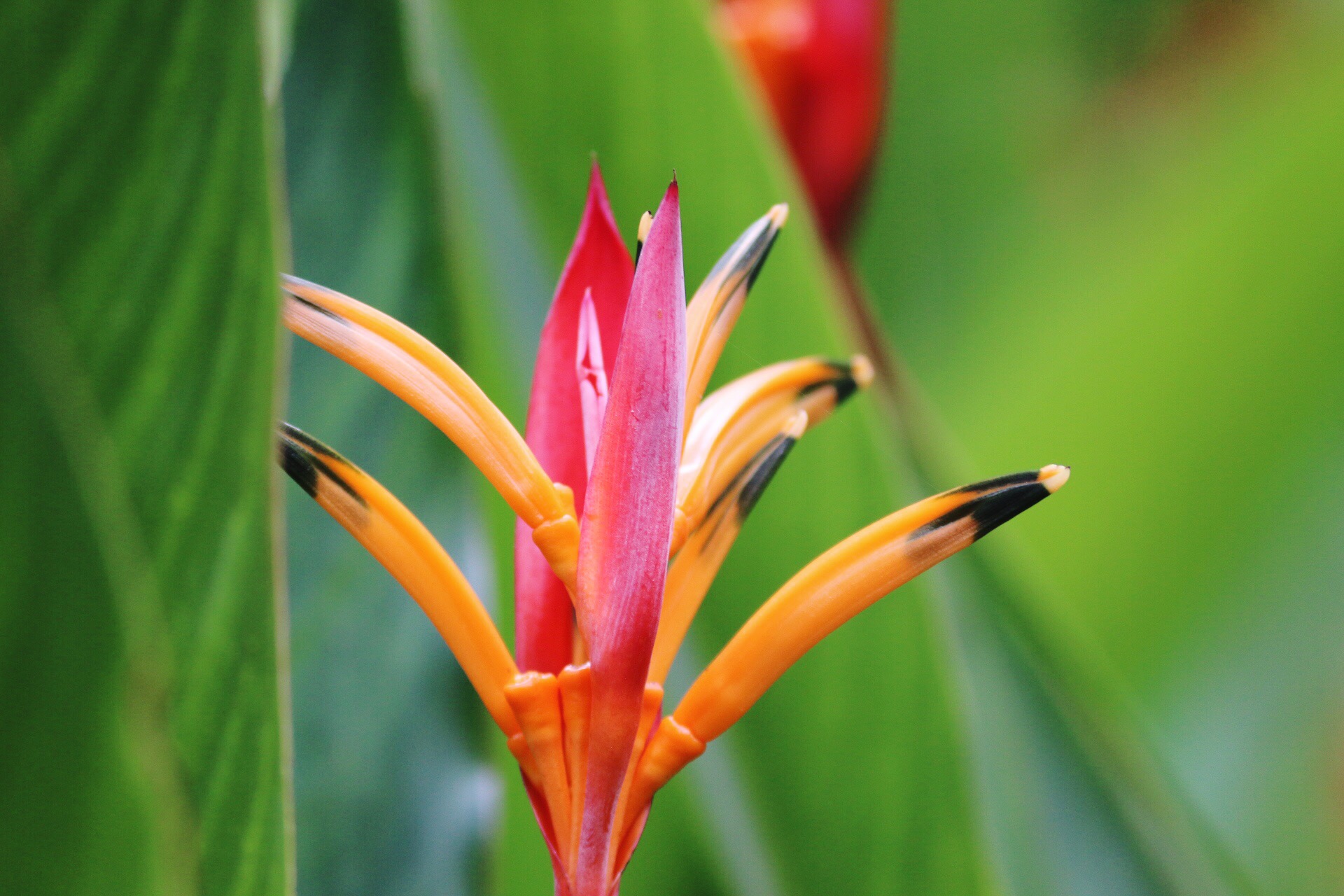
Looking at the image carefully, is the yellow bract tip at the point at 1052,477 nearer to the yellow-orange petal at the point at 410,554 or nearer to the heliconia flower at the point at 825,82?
the yellow-orange petal at the point at 410,554

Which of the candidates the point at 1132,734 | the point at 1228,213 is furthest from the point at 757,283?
the point at 1228,213

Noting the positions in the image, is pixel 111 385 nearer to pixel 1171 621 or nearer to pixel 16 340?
pixel 16 340

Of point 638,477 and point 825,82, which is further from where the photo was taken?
point 825,82

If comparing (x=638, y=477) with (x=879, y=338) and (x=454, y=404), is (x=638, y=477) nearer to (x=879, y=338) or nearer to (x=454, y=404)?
(x=454, y=404)

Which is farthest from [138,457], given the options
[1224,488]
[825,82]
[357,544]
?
Result: [1224,488]

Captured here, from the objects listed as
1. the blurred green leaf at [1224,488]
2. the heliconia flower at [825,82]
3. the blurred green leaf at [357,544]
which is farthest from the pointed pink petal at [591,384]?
the blurred green leaf at [1224,488]

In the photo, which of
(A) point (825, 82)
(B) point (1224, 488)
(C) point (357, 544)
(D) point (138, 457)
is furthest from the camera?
(B) point (1224, 488)

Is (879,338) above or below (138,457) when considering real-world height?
above

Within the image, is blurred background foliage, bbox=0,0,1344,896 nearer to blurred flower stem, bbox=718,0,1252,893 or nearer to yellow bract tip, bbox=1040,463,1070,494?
blurred flower stem, bbox=718,0,1252,893

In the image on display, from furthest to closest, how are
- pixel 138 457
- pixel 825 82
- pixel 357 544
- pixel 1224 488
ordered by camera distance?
1. pixel 1224 488
2. pixel 825 82
3. pixel 357 544
4. pixel 138 457
